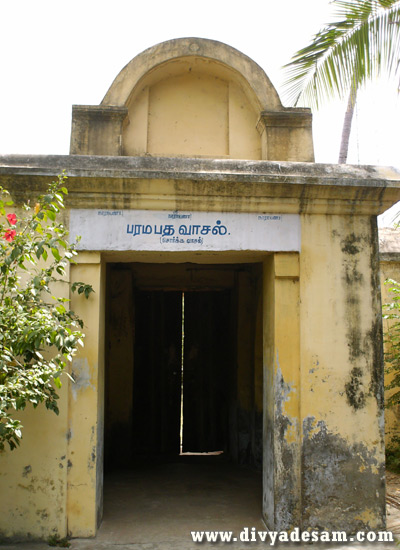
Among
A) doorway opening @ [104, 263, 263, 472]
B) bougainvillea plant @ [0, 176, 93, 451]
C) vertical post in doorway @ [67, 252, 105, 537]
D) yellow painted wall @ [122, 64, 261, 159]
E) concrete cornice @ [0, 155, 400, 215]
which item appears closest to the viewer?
bougainvillea plant @ [0, 176, 93, 451]

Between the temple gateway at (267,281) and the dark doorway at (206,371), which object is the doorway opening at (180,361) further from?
the temple gateway at (267,281)

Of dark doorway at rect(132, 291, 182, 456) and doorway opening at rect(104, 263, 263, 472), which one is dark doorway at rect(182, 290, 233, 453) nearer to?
doorway opening at rect(104, 263, 263, 472)

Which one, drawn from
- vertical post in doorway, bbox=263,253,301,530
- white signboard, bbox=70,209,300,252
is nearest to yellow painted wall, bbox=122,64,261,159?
white signboard, bbox=70,209,300,252

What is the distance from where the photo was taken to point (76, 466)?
458 cm

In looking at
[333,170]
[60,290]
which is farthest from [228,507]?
[333,170]

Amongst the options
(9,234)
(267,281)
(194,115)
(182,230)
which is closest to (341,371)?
(267,281)

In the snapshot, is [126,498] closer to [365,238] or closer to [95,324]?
[95,324]

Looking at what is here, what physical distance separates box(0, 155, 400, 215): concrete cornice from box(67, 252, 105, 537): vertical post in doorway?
2.11 feet

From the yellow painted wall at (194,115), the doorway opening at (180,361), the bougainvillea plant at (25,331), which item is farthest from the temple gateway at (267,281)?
the doorway opening at (180,361)

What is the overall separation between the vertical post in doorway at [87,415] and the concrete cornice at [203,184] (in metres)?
0.64

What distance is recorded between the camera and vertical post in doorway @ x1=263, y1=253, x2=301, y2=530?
4.67m

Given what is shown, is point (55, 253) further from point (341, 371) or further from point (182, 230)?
point (341, 371)

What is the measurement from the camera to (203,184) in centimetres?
473

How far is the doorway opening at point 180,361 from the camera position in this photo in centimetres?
724
